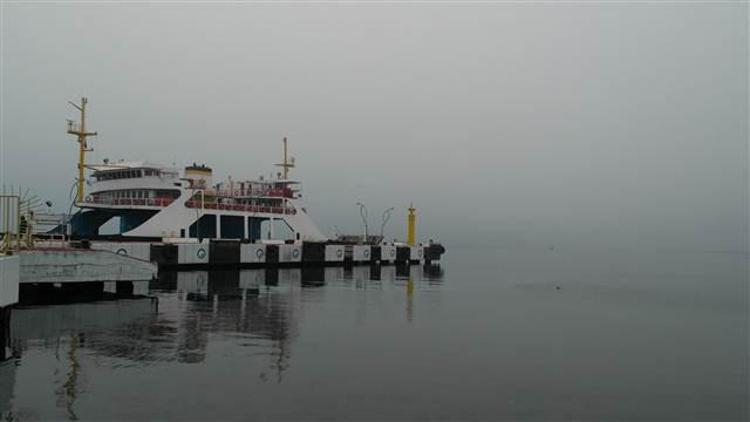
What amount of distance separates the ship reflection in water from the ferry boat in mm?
21895

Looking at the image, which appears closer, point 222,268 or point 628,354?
point 628,354

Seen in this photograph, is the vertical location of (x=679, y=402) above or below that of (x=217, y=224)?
below

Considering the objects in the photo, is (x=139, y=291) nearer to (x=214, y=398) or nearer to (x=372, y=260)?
(x=214, y=398)

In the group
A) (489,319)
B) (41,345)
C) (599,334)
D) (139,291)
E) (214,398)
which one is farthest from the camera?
(139,291)

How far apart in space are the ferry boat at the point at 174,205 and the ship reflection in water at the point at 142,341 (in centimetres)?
2189

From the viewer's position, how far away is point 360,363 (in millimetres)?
16047

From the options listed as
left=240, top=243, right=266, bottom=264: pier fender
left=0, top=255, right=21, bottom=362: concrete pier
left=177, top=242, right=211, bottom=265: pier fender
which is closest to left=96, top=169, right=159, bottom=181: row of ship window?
left=177, top=242, right=211, bottom=265: pier fender

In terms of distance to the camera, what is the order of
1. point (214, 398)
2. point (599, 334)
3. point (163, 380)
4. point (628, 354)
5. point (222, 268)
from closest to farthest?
point (214, 398)
point (163, 380)
point (628, 354)
point (599, 334)
point (222, 268)

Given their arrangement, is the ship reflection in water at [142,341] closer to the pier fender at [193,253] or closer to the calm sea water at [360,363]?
the calm sea water at [360,363]

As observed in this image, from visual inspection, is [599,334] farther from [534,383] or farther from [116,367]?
[116,367]

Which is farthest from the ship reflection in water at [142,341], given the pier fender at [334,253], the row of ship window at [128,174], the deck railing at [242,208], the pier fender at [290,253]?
the pier fender at [334,253]

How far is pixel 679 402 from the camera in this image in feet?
43.8

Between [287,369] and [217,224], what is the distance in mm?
44543

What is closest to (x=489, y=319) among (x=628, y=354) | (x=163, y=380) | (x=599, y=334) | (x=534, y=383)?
(x=599, y=334)
